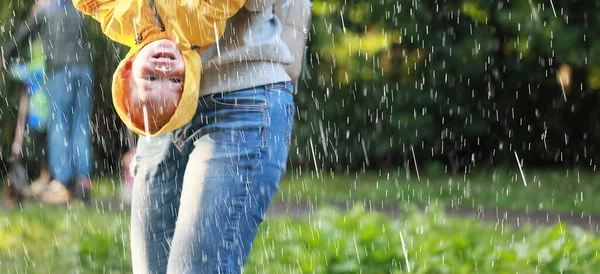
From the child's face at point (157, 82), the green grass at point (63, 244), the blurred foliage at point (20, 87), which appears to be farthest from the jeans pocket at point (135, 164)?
the blurred foliage at point (20, 87)

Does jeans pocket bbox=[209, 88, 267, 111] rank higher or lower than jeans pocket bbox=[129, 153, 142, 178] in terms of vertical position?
higher

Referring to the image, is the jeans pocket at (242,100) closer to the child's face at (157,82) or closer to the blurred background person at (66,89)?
the child's face at (157,82)

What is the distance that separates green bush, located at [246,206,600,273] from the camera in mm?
4766

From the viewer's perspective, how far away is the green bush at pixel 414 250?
15.6 ft

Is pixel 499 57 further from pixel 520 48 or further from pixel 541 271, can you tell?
pixel 541 271

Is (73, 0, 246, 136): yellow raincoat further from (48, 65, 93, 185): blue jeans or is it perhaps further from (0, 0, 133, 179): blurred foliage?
(0, 0, 133, 179): blurred foliage

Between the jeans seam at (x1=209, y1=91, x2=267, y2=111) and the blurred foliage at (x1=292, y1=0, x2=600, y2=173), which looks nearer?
the jeans seam at (x1=209, y1=91, x2=267, y2=111)

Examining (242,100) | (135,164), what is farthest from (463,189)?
(242,100)

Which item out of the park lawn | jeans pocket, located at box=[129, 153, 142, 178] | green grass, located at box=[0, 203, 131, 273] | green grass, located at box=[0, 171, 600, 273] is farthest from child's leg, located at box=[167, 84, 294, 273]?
the park lawn

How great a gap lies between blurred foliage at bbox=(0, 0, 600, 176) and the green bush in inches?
197

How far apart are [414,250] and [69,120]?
164 inches

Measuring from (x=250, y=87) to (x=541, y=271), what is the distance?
252cm

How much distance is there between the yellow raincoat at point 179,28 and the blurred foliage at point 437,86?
793 centimetres

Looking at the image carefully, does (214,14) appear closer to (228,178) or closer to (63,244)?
(228,178)
